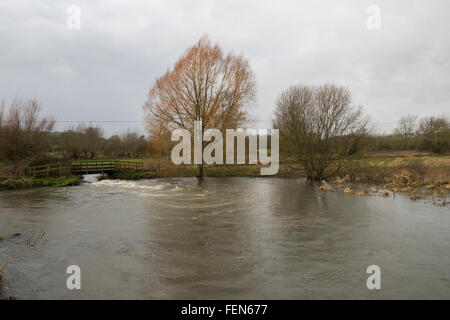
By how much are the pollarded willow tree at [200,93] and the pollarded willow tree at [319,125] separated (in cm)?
393

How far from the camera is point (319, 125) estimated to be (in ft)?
74.7

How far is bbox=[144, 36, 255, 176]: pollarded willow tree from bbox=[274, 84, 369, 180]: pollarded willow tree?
393 cm

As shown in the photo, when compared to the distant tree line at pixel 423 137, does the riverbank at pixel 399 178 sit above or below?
below

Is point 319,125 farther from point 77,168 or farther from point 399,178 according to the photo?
Answer: point 77,168

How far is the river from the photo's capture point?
5.60 meters

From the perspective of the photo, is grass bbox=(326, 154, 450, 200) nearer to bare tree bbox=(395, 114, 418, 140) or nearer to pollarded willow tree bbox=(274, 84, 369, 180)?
pollarded willow tree bbox=(274, 84, 369, 180)

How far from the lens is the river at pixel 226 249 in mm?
5598

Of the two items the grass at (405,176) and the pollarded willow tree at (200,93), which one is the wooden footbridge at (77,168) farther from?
the grass at (405,176)

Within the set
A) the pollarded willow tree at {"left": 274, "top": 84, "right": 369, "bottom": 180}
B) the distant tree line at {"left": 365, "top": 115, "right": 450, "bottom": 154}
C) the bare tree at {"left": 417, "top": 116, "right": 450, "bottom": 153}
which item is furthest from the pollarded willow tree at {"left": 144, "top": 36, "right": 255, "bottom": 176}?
the bare tree at {"left": 417, "top": 116, "right": 450, "bottom": 153}

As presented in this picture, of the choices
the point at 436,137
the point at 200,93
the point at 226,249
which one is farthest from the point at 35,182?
the point at 436,137

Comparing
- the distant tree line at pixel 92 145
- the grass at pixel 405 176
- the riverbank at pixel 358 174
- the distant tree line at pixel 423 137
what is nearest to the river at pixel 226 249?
the grass at pixel 405 176
